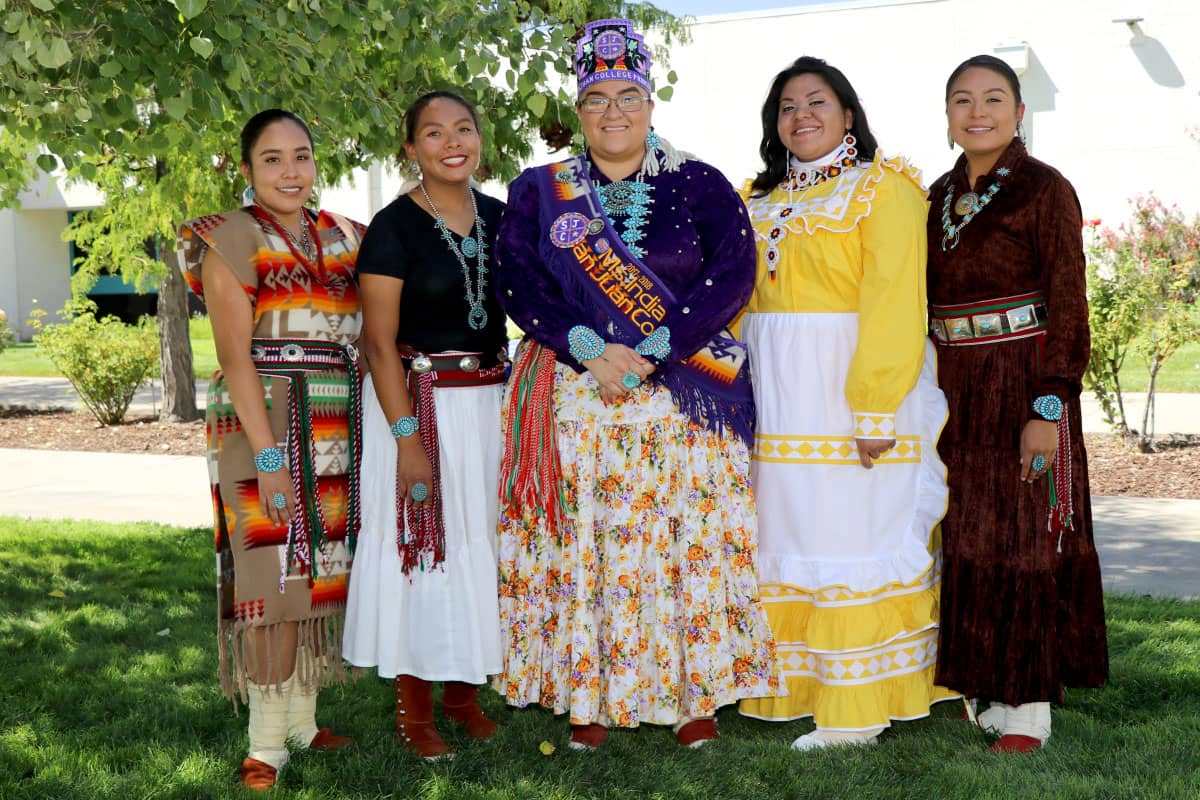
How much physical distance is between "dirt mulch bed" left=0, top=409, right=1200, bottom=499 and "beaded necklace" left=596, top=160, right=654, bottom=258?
17.9 feet

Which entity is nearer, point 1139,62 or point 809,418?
point 809,418

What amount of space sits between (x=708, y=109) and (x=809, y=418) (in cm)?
1659

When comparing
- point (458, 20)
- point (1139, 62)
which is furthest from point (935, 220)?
point (1139, 62)

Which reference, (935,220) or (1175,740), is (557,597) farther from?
(1175,740)

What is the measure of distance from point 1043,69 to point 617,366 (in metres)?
16.2

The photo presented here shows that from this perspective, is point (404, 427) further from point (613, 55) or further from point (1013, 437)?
point (1013, 437)

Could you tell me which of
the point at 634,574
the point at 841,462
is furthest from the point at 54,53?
the point at 841,462

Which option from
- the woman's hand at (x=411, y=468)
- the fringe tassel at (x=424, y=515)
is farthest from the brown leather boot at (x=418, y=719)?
the woman's hand at (x=411, y=468)

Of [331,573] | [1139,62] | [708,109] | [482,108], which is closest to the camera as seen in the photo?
[331,573]

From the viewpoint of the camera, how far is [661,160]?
3428 millimetres

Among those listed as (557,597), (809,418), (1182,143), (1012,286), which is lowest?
(557,597)

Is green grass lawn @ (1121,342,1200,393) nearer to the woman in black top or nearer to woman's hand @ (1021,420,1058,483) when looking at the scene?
woman's hand @ (1021,420,1058,483)

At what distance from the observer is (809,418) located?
347cm

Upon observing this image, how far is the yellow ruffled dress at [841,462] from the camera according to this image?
11.2ft
